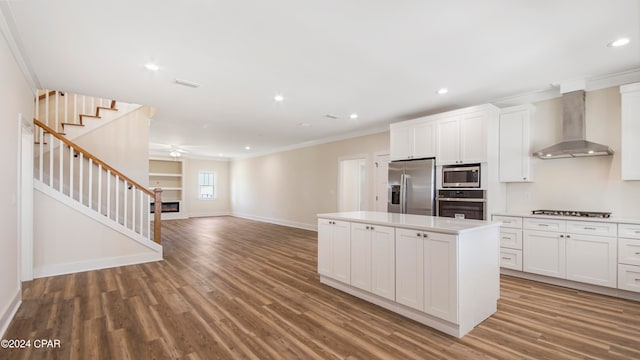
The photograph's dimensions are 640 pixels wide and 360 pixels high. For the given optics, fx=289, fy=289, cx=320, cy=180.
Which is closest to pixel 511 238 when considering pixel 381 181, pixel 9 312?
pixel 381 181

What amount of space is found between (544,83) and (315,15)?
10.9 ft

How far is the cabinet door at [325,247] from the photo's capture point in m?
3.63

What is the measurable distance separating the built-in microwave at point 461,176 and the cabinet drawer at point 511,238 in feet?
2.47

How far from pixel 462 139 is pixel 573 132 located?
1317 millimetres

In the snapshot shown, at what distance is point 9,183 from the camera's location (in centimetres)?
278

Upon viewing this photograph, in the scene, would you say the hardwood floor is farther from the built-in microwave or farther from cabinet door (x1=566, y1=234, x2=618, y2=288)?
the built-in microwave

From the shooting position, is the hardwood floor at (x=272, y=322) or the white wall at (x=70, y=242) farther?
the white wall at (x=70, y=242)

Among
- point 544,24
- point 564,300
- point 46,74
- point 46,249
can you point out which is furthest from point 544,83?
point 46,249

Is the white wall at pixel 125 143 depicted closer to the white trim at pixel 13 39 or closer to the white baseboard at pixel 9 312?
the white trim at pixel 13 39

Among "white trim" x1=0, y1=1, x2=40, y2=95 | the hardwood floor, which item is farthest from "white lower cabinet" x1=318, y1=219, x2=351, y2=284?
"white trim" x1=0, y1=1, x2=40, y2=95

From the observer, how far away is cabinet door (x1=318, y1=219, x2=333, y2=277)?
3.63 meters

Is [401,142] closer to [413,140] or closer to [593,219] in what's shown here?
[413,140]

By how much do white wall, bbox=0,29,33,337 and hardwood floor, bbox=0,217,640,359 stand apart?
9.8 inches

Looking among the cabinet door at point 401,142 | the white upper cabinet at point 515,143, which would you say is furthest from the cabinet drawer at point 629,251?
the cabinet door at point 401,142
